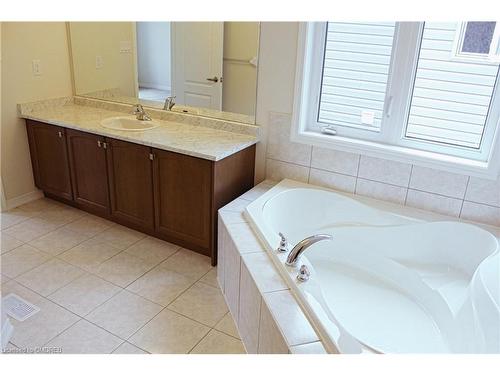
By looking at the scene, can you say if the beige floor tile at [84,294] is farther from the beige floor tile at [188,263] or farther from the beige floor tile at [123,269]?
the beige floor tile at [188,263]

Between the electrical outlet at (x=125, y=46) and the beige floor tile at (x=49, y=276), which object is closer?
the beige floor tile at (x=49, y=276)

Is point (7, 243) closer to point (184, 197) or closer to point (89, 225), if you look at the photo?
point (89, 225)

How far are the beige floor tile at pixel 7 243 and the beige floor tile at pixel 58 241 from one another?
0.10m

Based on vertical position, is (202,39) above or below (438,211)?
above

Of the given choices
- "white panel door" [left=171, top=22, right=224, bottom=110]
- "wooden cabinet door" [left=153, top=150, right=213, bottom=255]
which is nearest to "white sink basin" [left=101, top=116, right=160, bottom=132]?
"white panel door" [left=171, top=22, right=224, bottom=110]

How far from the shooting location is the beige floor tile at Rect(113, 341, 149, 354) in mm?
1962

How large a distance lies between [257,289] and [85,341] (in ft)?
3.01

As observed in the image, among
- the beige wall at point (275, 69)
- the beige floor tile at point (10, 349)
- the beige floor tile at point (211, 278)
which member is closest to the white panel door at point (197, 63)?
the beige wall at point (275, 69)

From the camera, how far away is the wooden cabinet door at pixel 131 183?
276cm

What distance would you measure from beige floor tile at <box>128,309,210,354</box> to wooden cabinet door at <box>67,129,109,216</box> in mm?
1229
